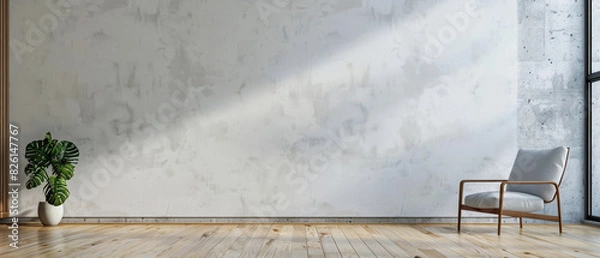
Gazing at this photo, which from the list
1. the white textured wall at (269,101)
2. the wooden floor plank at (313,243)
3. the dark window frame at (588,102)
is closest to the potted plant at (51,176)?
the white textured wall at (269,101)

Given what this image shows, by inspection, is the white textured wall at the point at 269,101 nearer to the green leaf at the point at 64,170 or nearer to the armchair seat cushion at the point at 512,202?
the green leaf at the point at 64,170

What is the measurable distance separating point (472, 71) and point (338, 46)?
58.6 inches

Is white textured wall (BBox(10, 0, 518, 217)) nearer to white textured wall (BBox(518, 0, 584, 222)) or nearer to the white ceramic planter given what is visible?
white textured wall (BBox(518, 0, 584, 222))

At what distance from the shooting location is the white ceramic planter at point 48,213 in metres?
6.29

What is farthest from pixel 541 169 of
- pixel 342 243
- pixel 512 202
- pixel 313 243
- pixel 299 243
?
pixel 299 243

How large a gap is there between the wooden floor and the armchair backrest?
0.40 meters

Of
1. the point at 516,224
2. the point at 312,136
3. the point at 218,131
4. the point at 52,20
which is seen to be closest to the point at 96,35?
the point at 52,20

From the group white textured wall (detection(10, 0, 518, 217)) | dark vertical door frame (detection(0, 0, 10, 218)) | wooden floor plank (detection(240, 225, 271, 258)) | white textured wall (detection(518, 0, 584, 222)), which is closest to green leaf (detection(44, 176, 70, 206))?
white textured wall (detection(10, 0, 518, 217))

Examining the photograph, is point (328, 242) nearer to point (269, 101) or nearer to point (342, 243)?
point (342, 243)

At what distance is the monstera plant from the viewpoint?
20.6 ft

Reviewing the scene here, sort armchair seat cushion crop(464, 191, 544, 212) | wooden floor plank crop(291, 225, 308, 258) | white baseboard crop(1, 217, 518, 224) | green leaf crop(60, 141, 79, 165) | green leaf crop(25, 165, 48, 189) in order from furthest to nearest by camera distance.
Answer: white baseboard crop(1, 217, 518, 224)
green leaf crop(60, 141, 79, 165)
green leaf crop(25, 165, 48, 189)
armchair seat cushion crop(464, 191, 544, 212)
wooden floor plank crop(291, 225, 308, 258)

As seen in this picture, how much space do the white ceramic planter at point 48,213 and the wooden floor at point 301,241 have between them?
0.32ft

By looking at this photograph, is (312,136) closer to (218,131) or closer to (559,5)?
(218,131)

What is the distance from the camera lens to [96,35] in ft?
22.1
